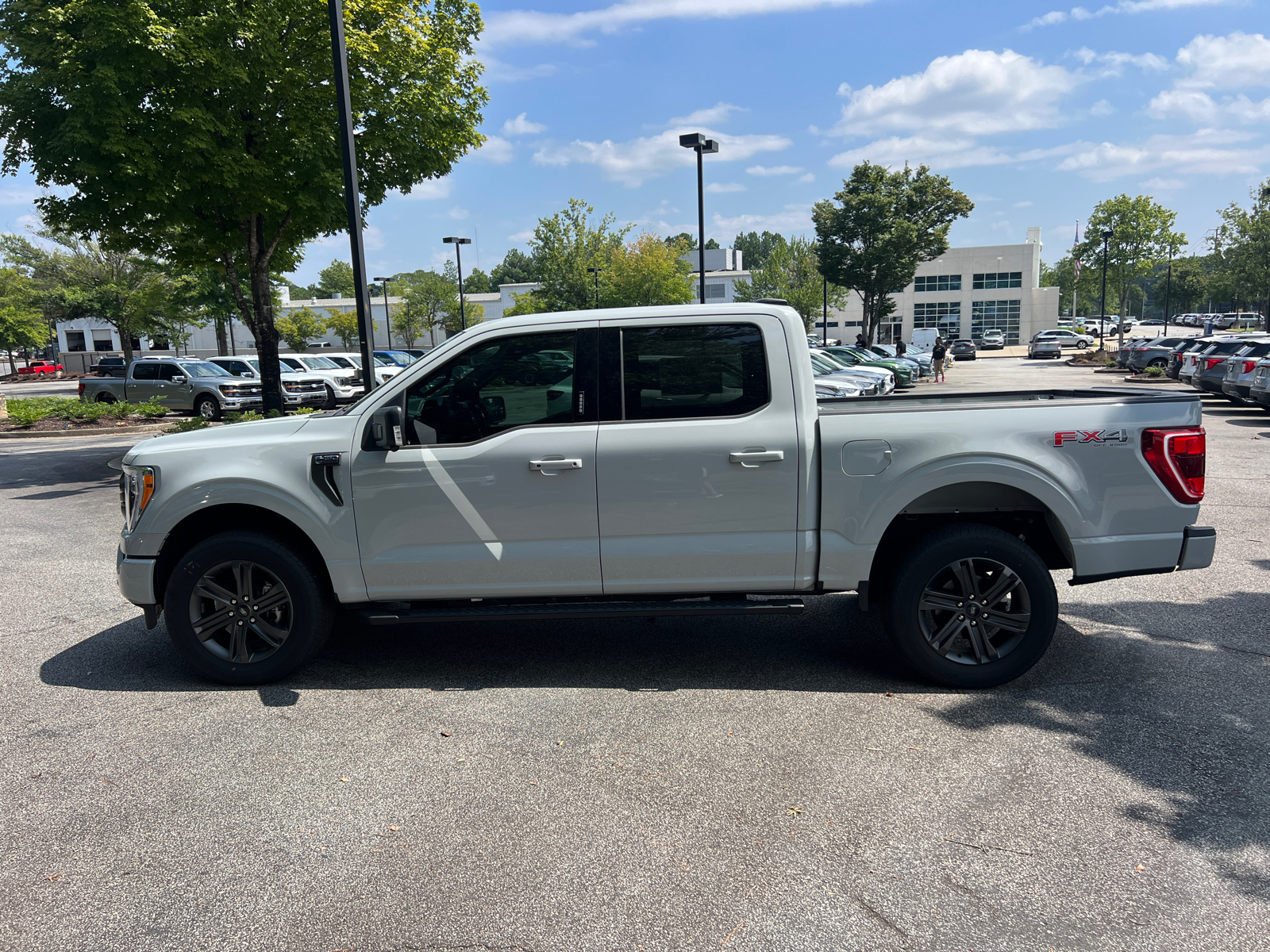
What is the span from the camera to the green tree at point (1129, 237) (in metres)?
68.4

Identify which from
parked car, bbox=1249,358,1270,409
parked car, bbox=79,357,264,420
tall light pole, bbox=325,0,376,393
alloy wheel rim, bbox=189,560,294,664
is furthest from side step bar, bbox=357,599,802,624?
parked car, bbox=79,357,264,420

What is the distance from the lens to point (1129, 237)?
6875 centimetres

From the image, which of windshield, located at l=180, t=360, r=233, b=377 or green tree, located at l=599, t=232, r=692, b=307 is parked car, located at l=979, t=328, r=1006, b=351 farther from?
windshield, located at l=180, t=360, r=233, b=377

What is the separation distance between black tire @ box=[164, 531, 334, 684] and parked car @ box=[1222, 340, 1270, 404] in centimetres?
1934

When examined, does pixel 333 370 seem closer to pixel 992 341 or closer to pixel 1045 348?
pixel 1045 348

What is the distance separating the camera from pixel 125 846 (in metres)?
3.44

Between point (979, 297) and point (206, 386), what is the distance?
72.8 meters

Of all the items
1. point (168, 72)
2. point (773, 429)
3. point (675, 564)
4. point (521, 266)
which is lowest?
point (675, 564)

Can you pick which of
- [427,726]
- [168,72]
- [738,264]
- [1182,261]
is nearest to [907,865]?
[427,726]

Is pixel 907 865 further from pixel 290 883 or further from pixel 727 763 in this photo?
pixel 290 883

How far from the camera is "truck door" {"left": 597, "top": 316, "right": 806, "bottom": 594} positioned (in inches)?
182

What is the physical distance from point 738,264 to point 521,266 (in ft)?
147

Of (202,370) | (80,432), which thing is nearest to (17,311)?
(202,370)

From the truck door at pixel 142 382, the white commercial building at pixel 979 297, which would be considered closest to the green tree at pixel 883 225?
the white commercial building at pixel 979 297
